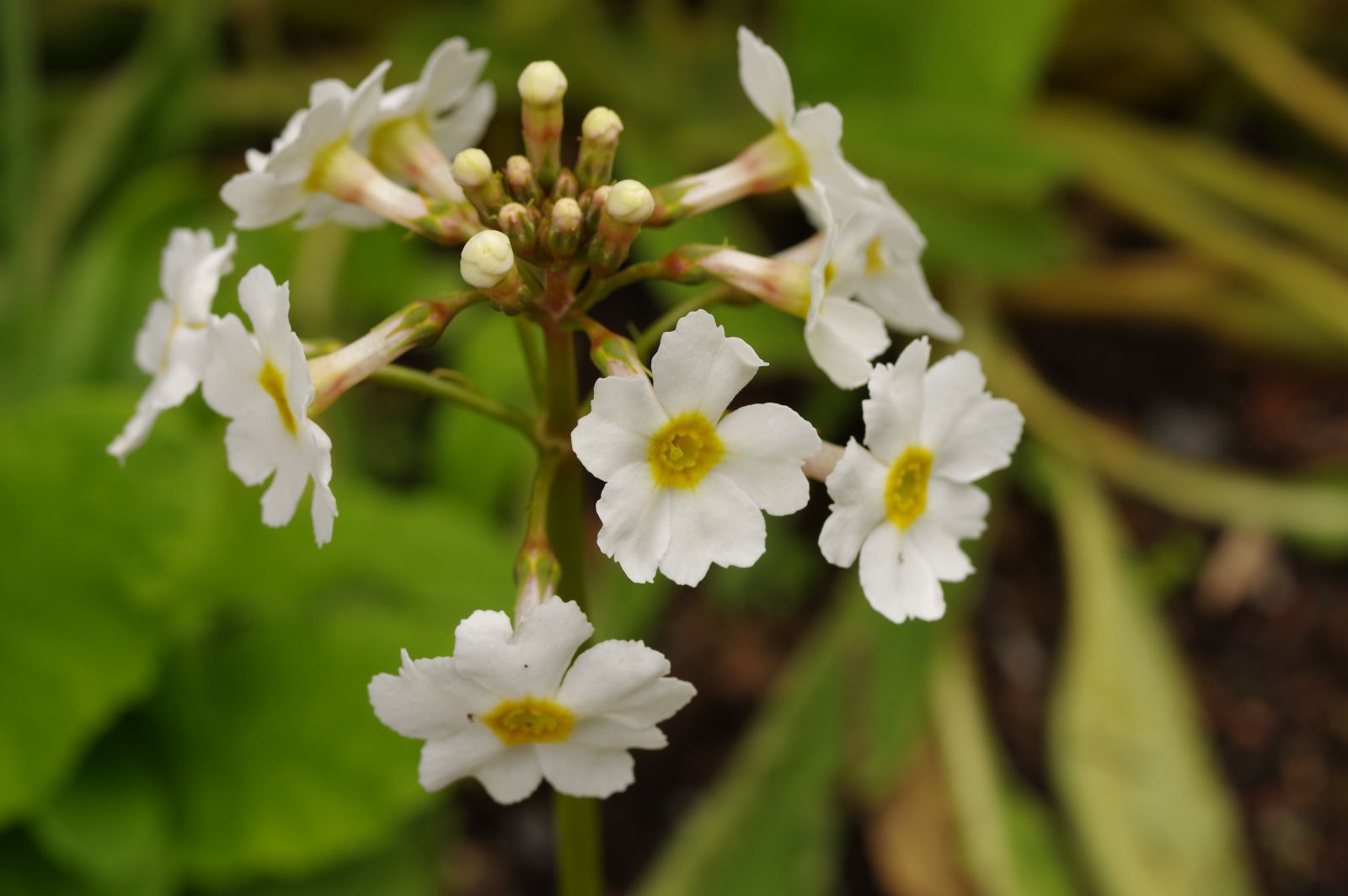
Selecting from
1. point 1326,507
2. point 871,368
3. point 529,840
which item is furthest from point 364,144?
point 1326,507

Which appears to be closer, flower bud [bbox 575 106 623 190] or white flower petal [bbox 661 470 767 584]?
white flower petal [bbox 661 470 767 584]

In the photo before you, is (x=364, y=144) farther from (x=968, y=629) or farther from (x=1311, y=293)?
(x=1311, y=293)

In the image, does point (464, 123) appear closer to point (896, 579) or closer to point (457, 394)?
point (457, 394)

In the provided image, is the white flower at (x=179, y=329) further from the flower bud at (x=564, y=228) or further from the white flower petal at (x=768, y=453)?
the white flower petal at (x=768, y=453)

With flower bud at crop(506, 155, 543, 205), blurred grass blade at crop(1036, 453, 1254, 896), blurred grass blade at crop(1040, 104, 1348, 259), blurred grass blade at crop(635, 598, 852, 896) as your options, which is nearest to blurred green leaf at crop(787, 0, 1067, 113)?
blurred grass blade at crop(1040, 104, 1348, 259)

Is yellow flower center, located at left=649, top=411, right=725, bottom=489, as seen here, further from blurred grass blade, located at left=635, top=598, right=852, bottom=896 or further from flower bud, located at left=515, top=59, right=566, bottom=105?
blurred grass blade, located at left=635, top=598, right=852, bottom=896

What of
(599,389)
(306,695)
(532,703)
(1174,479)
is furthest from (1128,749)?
(599,389)

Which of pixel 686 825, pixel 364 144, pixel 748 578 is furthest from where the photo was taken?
pixel 748 578
